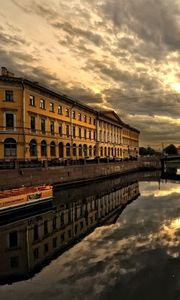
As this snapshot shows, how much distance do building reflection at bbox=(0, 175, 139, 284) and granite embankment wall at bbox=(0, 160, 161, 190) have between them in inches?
127

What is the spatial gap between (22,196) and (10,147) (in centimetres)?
1725

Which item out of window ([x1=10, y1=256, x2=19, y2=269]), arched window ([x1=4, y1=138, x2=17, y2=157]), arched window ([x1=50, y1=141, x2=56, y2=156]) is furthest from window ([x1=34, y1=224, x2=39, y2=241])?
arched window ([x1=50, y1=141, x2=56, y2=156])

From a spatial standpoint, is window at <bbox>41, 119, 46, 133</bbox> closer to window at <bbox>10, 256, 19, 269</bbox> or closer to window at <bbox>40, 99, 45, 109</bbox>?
window at <bbox>40, 99, 45, 109</bbox>

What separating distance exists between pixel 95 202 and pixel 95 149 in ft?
122

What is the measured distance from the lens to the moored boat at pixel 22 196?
62.1 ft

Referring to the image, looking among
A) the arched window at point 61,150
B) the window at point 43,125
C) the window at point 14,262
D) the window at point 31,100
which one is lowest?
the window at point 14,262

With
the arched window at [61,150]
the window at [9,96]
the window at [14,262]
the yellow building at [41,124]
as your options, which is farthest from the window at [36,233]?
the arched window at [61,150]

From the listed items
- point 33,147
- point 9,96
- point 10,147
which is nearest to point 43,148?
point 33,147

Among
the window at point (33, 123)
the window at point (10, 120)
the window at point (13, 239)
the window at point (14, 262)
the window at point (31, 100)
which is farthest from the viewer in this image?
the window at point (33, 123)

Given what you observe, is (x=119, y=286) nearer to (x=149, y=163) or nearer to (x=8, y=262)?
(x=8, y=262)

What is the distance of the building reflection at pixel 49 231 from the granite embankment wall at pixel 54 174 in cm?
322

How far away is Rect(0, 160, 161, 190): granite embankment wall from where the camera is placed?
2587cm

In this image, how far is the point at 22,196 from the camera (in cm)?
2050

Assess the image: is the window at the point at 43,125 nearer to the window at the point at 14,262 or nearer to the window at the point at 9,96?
the window at the point at 9,96
